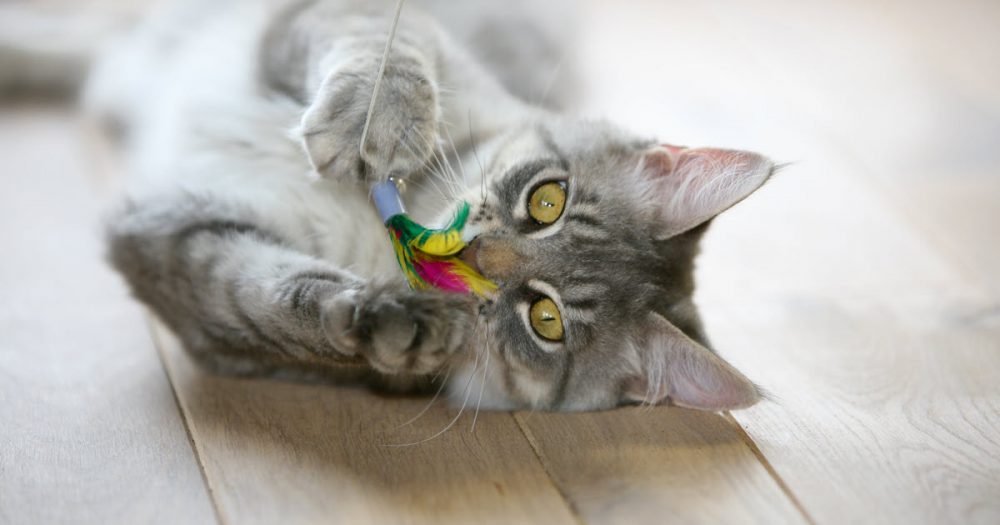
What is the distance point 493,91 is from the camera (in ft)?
7.23

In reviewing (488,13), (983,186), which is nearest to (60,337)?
(488,13)

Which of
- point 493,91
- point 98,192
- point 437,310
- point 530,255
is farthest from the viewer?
point 98,192

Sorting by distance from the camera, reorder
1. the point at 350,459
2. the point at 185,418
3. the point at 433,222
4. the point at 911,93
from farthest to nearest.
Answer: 1. the point at 911,93
2. the point at 433,222
3. the point at 185,418
4. the point at 350,459

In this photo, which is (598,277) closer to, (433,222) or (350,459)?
(433,222)

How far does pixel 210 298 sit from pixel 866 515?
1186 mm

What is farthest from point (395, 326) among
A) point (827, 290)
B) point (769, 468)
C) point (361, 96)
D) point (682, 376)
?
point (827, 290)

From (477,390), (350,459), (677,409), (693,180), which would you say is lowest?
(350,459)

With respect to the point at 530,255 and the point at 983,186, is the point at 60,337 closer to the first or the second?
the point at 530,255

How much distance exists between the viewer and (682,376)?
1770 millimetres

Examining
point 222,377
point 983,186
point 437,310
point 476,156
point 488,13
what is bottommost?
point 222,377

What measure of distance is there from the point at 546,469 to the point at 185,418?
66 cm

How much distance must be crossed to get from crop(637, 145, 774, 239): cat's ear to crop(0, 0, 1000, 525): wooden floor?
0.38 metres

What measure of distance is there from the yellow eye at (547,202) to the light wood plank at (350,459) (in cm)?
38

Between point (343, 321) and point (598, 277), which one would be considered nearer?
point (343, 321)
